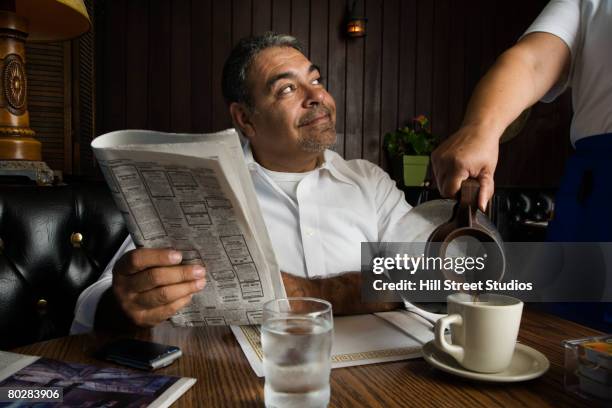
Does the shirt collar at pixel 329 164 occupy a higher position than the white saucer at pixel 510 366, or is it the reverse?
the shirt collar at pixel 329 164

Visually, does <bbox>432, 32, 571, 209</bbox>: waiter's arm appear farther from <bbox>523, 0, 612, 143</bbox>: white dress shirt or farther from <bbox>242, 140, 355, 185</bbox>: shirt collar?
<bbox>242, 140, 355, 185</bbox>: shirt collar

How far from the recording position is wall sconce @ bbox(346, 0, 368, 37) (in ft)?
11.6

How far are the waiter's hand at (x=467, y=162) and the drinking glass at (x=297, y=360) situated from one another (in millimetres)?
345

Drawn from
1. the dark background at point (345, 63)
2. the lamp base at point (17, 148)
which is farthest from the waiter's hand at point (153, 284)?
the dark background at point (345, 63)

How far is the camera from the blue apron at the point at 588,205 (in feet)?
3.56

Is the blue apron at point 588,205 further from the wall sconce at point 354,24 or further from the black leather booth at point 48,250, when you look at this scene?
the wall sconce at point 354,24

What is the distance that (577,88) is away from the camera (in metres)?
1.21

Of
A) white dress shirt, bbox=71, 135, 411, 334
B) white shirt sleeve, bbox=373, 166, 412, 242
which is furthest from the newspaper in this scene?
white shirt sleeve, bbox=373, 166, 412, 242

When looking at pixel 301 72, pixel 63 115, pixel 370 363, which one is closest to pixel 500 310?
pixel 370 363

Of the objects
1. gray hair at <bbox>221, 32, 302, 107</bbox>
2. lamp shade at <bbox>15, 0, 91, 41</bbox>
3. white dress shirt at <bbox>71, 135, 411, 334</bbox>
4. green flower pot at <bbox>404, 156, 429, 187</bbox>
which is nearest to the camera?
lamp shade at <bbox>15, 0, 91, 41</bbox>

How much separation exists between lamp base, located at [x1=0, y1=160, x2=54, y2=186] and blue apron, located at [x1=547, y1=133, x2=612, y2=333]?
146 centimetres

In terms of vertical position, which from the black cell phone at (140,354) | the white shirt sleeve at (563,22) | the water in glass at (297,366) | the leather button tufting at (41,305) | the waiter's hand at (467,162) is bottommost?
the leather button tufting at (41,305)

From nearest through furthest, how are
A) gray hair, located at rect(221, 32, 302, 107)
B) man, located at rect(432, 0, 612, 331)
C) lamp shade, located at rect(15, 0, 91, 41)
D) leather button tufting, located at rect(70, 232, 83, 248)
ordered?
man, located at rect(432, 0, 612, 331) < leather button tufting, located at rect(70, 232, 83, 248) < lamp shade, located at rect(15, 0, 91, 41) < gray hair, located at rect(221, 32, 302, 107)

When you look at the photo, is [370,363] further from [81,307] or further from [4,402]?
[81,307]
